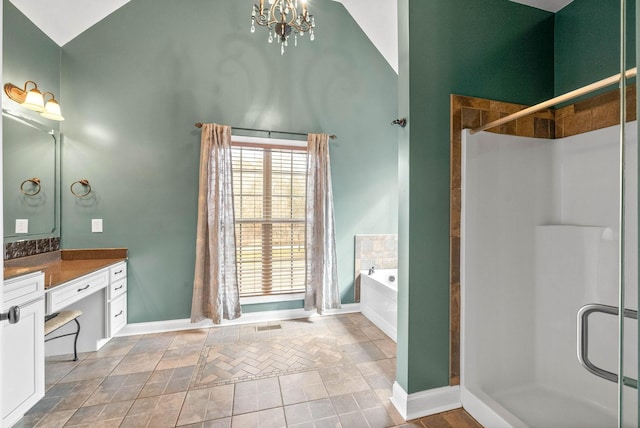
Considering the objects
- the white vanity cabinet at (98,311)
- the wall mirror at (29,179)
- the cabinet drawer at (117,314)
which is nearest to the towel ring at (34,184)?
the wall mirror at (29,179)

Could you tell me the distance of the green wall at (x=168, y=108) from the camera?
276cm

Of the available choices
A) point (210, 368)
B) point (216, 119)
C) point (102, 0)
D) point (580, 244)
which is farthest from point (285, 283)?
point (102, 0)

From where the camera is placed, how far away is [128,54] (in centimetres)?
284

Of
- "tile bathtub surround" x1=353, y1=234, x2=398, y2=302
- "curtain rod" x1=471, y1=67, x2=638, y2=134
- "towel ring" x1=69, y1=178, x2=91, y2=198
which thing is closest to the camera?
"curtain rod" x1=471, y1=67, x2=638, y2=134

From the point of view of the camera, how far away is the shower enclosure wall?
1779 mm

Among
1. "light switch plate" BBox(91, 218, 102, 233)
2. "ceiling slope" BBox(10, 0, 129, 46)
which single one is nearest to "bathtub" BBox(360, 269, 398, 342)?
"light switch plate" BBox(91, 218, 102, 233)

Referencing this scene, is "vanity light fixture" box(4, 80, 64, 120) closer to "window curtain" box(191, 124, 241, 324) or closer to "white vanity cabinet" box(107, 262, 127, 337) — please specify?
"window curtain" box(191, 124, 241, 324)

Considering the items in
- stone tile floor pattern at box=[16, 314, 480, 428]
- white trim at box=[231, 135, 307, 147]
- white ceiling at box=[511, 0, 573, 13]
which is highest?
white ceiling at box=[511, 0, 573, 13]

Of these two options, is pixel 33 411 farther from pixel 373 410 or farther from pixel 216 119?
pixel 216 119

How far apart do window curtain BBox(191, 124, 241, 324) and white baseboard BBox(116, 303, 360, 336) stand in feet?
0.63

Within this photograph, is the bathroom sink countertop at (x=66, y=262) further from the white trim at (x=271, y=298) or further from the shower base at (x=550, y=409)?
the shower base at (x=550, y=409)

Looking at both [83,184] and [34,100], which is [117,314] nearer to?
[83,184]

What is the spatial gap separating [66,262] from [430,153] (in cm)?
322

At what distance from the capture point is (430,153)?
71.2 inches
